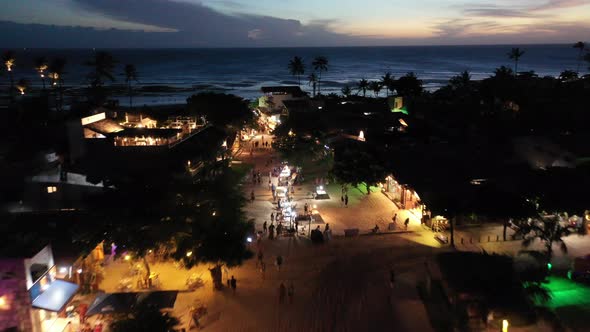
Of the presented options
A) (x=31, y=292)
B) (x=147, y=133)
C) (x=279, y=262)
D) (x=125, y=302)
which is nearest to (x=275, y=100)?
(x=147, y=133)

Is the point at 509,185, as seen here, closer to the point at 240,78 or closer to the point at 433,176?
the point at 433,176

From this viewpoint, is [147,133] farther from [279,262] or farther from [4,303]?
[4,303]

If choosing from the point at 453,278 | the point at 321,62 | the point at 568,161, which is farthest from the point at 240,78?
the point at 453,278

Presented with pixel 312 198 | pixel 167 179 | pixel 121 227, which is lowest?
pixel 312 198

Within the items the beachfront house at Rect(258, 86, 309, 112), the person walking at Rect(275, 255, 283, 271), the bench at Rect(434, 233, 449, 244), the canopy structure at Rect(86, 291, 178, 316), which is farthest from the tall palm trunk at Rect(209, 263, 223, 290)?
the beachfront house at Rect(258, 86, 309, 112)

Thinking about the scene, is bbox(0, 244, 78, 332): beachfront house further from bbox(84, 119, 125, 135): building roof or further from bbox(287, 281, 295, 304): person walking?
bbox(84, 119, 125, 135): building roof

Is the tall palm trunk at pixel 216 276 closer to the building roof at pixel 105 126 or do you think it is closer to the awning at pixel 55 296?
the awning at pixel 55 296
